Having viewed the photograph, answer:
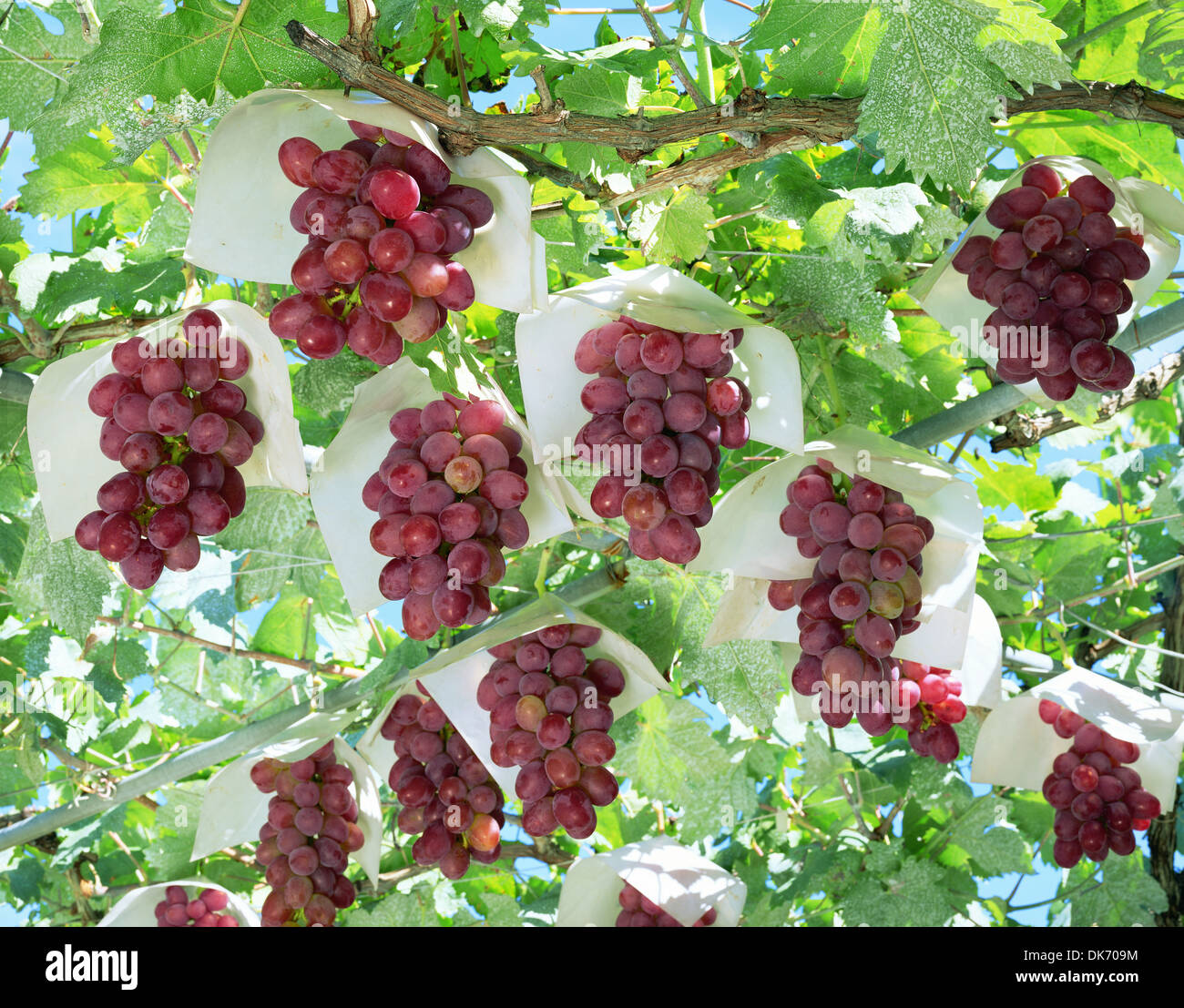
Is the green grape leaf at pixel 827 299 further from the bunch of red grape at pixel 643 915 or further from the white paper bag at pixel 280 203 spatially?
the bunch of red grape at pixel 643 915

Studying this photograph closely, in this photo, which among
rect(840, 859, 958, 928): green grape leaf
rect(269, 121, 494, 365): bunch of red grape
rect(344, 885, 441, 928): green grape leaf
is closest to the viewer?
rect(269, 121, 494, 365): bunch of red grape

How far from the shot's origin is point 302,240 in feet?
2.72

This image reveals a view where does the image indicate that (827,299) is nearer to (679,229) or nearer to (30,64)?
(679,229)

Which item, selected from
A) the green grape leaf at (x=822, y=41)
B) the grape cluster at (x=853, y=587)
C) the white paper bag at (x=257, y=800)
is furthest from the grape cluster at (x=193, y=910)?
the green grape leaf at (x=822, y=41)

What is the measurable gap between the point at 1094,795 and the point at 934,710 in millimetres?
318

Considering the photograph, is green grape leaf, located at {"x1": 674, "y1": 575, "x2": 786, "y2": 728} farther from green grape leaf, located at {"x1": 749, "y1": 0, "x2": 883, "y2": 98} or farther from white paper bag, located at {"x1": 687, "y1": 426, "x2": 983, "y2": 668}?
green grape leaf, located at {"x1": 749, "y1": 0, "x2": 883, "y2": 98}

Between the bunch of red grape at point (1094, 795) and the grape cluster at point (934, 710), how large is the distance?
269 mm

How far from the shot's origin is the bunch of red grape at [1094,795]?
4.45ft

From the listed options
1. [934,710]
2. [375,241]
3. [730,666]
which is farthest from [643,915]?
[375,241]

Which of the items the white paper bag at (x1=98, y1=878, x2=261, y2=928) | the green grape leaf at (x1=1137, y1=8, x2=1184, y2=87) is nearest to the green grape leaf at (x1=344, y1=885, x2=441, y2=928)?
the white paper bag at (x1=98, y1=878, x2=261, y2=928)

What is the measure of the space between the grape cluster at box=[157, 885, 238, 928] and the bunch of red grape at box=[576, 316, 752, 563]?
1.11 m

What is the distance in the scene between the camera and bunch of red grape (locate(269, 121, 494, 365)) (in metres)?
0.74

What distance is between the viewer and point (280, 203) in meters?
0.82

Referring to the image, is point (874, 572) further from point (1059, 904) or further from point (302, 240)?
point (1059, 904)
